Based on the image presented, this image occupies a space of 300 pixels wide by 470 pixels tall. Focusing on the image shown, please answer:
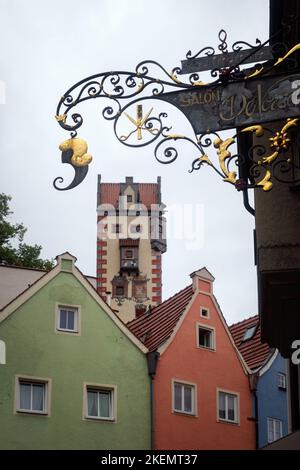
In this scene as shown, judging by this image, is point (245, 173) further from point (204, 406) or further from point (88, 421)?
point (204, 406)

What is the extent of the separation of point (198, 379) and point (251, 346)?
4.33 metres

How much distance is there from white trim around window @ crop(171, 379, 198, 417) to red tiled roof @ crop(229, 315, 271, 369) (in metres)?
2.48

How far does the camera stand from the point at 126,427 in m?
27.5

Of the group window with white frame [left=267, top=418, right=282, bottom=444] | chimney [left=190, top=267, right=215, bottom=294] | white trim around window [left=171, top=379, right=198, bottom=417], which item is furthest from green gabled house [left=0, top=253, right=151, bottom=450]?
window with white frame [left=267, top=418, right=282, bottom=444]

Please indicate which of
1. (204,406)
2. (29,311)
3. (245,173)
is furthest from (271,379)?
(245,173)

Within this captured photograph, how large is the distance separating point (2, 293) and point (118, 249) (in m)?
62.6

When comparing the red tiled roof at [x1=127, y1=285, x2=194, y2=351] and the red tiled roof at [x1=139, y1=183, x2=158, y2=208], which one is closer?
the red tiled roof at [x1=127, y1=285, x2=194, y2=351]

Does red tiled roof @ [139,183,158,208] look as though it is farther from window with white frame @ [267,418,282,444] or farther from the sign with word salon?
the sign with word salon

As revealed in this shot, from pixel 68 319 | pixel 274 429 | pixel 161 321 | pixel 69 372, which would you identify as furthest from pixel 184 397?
pixel 68 319

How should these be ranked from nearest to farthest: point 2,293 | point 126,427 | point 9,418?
point 9,418 → point 126,427 → point 2,293

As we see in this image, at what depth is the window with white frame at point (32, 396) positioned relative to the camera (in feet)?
86.0

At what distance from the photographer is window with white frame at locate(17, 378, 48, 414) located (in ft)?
86.0

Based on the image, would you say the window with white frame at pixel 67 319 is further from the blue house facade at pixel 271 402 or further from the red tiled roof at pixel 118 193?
the red tiled roof at pixel 118 193

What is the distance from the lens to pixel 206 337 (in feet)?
100
